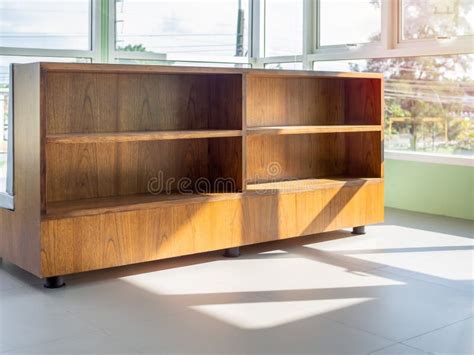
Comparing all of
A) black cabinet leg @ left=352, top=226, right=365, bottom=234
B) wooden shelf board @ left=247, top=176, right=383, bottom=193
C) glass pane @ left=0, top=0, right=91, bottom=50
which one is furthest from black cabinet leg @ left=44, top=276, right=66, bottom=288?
glass pane @ left=0, top=0, right=91, bottom=50

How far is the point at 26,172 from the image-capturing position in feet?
11.0

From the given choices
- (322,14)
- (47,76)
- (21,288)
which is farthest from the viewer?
(322,14)

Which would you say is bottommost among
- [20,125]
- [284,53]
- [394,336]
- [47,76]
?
[394,336]

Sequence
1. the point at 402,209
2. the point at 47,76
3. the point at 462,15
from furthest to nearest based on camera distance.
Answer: the point at 402,209
the point at 462,15
the point at 47,76

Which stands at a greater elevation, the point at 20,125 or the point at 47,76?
the point at 47,76

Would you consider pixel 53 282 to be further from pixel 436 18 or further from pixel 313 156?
pixel 436 18

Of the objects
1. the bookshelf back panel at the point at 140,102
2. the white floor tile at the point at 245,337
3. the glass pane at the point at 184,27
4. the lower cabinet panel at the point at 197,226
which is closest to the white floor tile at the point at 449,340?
the white floor tile at the point at 245,337

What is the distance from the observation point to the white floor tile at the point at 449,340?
8.16 feet

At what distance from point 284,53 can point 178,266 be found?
12.1 feet

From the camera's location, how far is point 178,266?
3.73 metres

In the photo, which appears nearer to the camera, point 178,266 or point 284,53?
point 178,266

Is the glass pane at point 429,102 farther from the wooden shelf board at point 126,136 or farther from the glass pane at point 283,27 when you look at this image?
the wooden shelf board at point 126,136

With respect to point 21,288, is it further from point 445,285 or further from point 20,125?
point 445,285

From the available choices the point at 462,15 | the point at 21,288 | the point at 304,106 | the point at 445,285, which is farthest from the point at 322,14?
the point at 21,288
